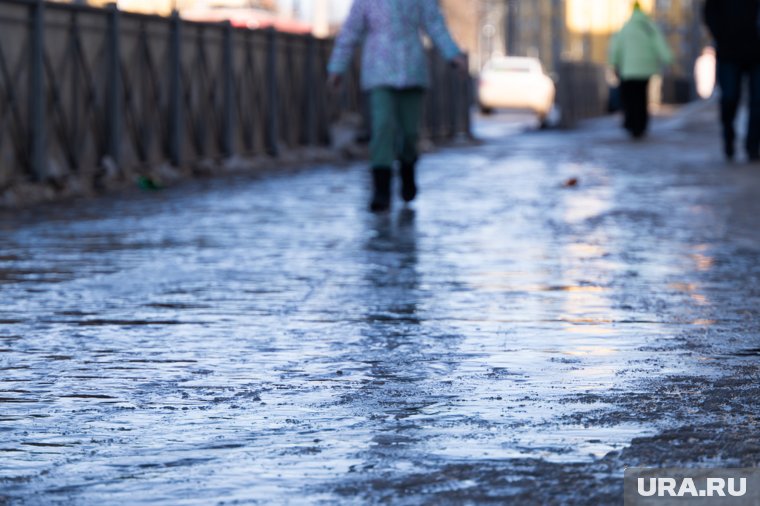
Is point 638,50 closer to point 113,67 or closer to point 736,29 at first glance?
point 736,29

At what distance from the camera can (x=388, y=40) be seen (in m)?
11.8

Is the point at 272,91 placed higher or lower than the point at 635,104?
higher

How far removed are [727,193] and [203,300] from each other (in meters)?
6.97

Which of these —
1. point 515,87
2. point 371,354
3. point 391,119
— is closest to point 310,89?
point 391,119

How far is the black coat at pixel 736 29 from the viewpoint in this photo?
55.3ft

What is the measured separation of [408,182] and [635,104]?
13.2 m

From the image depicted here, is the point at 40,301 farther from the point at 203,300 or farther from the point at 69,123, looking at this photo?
the point at 69,123


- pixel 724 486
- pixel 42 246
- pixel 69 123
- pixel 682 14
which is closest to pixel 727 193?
pixel 69 123

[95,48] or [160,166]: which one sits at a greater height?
[95,48]

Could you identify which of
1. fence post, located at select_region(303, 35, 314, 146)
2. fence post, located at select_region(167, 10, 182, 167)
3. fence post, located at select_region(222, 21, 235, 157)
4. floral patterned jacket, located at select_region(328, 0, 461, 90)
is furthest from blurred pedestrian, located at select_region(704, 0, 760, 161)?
floral patterned jacket, located at select_region(328, 0, 461, 90)

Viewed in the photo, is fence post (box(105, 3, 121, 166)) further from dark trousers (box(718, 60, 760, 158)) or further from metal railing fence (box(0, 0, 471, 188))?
dark trousers (box(718, 60, 760, 158))

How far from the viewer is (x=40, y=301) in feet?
23.9

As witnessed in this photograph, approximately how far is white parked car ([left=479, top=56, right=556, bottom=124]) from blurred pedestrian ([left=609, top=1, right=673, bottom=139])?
665 inches

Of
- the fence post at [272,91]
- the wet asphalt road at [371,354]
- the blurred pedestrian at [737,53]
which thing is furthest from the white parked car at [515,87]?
the wet asphalt road at [371,354]
